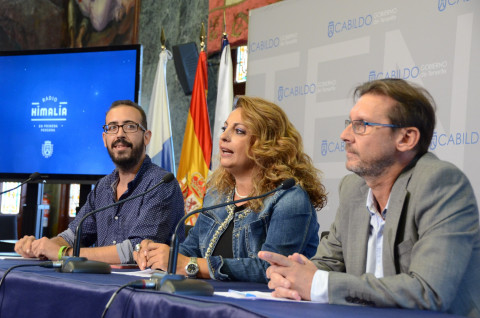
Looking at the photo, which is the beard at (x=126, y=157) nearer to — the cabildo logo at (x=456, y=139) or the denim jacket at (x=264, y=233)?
the denim jacket at (x=264, y=233)

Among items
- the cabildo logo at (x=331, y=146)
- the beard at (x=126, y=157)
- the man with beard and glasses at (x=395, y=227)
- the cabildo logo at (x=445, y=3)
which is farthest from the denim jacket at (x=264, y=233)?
the cabildo logo at (x=445, y=3)

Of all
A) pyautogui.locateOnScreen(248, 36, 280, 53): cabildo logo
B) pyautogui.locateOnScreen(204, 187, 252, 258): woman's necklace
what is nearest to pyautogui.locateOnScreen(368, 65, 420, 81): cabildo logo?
pyautogui.locateOnScreen(248, 36, 280, 53): cabildo logo

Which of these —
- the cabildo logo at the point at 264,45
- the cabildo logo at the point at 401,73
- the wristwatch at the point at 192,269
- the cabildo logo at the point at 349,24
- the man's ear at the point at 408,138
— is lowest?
the wristwatch at the point at 192,269

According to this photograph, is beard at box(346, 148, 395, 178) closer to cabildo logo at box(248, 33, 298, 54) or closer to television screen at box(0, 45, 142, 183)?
cabildo logo at box(248, 33, 298, 54)

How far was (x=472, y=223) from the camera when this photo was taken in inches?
72.2

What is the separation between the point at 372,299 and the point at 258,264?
839 millimetres

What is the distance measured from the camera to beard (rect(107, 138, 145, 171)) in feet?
11.8

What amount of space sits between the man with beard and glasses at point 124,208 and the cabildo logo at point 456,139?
57.8 inches

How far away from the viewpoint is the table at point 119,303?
149 cm

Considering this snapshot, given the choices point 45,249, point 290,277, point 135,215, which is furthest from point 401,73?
point 290,277

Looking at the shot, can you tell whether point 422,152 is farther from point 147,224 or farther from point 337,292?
point 147,224

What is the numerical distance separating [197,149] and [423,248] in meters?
3.94

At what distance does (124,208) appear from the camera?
344 cm

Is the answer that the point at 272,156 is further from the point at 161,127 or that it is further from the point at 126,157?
the point at 161,127
